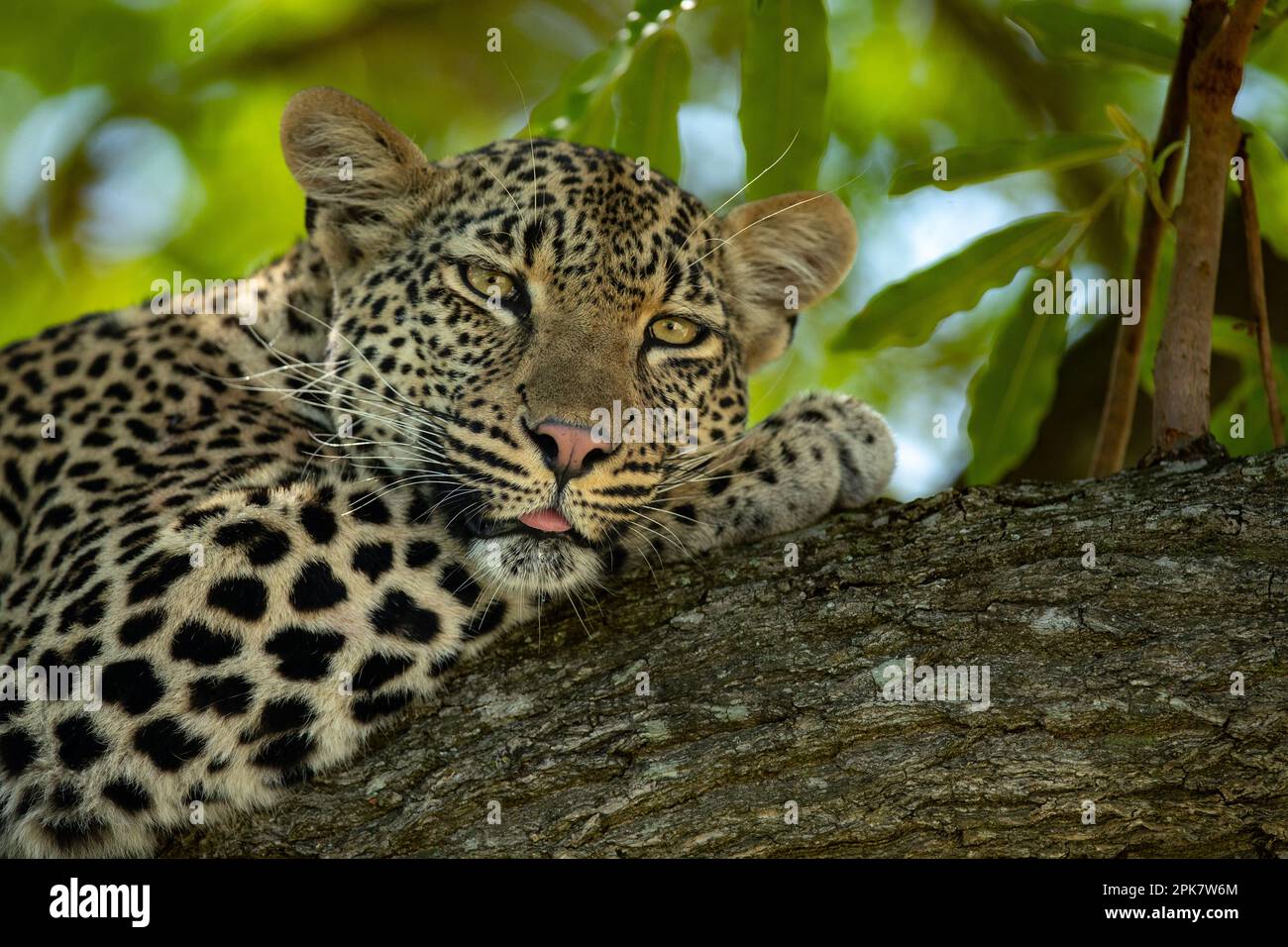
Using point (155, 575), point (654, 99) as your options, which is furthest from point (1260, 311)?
point (155, 575)

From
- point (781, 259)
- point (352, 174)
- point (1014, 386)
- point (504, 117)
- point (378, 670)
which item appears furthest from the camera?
point (504, 117)

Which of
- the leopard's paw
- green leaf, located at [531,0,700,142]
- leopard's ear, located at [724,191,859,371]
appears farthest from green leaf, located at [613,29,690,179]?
the leopard's paw

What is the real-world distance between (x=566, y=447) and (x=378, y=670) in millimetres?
1001

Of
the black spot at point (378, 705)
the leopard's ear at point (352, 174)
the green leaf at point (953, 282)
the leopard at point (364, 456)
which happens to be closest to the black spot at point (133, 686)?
the leopard at point (364, 456)

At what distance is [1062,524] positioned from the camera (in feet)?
14.1

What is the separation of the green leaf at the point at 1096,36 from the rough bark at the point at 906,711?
1.96 metres

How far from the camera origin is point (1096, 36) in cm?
534

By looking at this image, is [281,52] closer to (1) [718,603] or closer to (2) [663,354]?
(2) [663,354]

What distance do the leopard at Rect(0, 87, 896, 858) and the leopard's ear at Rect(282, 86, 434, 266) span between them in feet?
0.04

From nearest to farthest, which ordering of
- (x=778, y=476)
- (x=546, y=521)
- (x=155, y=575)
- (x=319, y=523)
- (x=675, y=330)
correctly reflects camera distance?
(x=155, y=575), (x=319, y=523), (x=546, y=521), (x=778, y=476), (x=675, y=330)

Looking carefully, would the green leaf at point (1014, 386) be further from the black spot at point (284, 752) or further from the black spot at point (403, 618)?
the black spot at point (284, 752)

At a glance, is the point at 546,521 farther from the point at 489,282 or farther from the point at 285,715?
the point at 489,282

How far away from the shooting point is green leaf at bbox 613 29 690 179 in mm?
5496

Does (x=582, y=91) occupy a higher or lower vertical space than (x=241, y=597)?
higher
